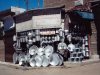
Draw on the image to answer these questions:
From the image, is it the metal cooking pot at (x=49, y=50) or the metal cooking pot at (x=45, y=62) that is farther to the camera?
the metal cooking pot at (x=49, y=50)

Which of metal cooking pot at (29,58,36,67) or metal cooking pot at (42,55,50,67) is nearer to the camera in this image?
metal cooking pot at (42,55,50,67)

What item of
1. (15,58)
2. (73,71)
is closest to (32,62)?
(15,58)

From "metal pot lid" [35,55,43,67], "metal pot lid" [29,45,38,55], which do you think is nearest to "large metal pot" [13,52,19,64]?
"metal pot lid" [29,45,38,55]

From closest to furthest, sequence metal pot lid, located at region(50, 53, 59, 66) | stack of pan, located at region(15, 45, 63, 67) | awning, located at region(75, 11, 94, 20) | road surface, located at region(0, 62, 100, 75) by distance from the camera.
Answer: road surface, located at region(0, 62, 100, 75) < metal pot lid, located at region(50, 53, 59, 66) < stack of pan, located at region(15, 45, 63, 67) < awning, located at region(75, 11, 94, 20)

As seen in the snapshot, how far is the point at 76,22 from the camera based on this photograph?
1864 centimetres

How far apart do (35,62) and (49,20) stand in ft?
9.74

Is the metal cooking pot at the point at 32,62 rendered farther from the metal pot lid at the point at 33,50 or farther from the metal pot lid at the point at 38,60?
the metal pot lid at the point at 33,50

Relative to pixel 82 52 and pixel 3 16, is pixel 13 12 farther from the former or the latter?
pixel 82 52

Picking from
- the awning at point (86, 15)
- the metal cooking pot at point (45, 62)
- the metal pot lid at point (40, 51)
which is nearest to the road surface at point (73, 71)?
the metal cooking pot at point (45, 62)

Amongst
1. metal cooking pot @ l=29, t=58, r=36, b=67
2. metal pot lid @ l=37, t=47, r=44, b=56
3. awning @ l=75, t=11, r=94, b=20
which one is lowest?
metal cooking pot @ l=29, t=58, r=36, b=67

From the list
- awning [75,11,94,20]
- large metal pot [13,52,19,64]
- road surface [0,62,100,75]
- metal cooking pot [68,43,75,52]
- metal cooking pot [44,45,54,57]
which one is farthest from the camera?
large metal pot [13,52,19,64]

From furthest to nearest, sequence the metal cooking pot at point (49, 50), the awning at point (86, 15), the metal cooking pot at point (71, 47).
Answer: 1. the awning at point (86, 15)
2. the metal cooking pot at point (71, 47)
3. the metal cooking pot at point (49, 50)

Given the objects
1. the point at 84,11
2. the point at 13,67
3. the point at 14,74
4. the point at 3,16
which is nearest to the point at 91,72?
the point at 14,74

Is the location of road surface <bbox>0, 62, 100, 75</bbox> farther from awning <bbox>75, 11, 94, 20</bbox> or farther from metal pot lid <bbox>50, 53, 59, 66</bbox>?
awning <bbox>75, 11, 94, 20</bbox>
